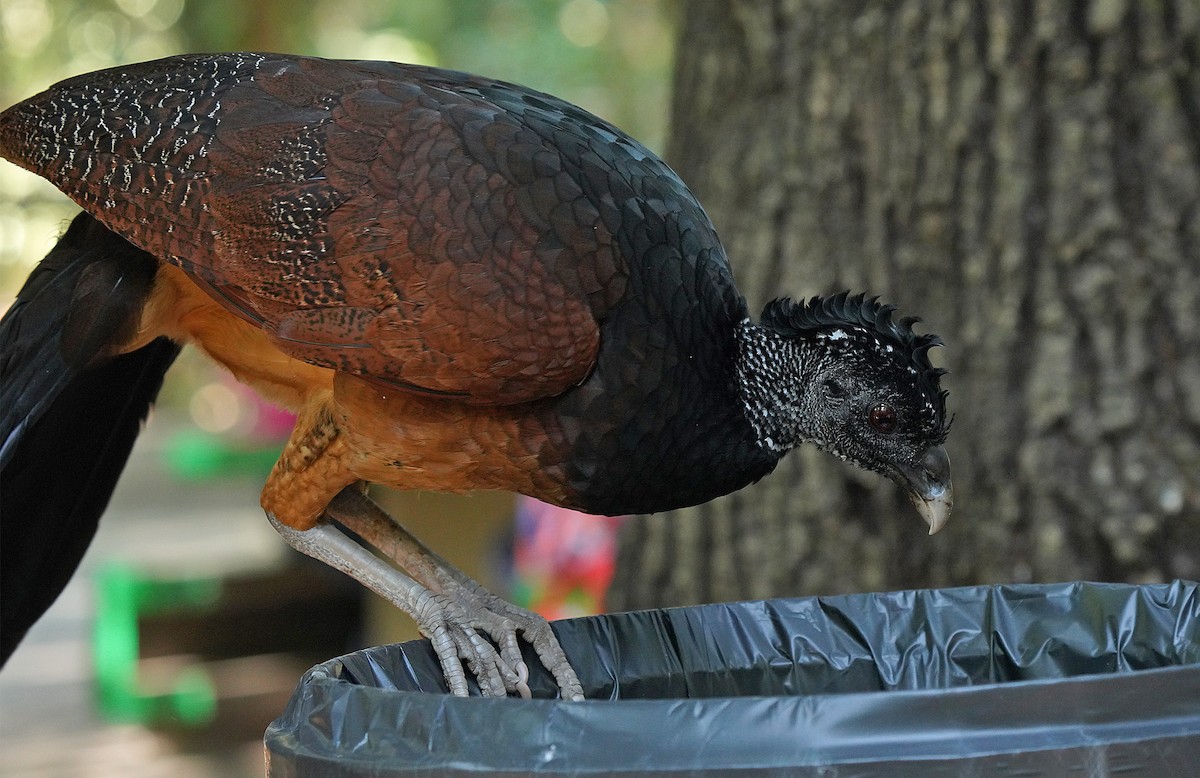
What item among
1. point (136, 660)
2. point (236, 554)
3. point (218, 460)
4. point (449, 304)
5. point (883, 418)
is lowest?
point (236, 554)

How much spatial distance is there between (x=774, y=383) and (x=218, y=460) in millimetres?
4668

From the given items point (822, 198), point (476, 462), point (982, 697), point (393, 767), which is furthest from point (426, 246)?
point (822, 198)

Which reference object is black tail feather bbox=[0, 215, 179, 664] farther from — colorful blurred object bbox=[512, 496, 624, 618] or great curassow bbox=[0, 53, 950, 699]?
colorful blurred object bbox=[512, 496, 624, 618]

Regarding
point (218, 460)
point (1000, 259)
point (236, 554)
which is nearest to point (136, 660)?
point (218, 460)

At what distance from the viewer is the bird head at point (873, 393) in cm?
222

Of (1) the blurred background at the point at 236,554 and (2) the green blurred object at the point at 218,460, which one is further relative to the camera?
(2) the green blurred object at the point at 218,460

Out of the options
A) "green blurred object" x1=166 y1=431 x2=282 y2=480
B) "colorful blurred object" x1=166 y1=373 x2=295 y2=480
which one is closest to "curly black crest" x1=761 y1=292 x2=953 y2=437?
"colorful blurred object" x1=166 y1=373 x2=295 y2=480

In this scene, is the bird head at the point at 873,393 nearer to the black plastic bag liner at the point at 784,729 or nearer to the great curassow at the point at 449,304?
the great curassow at the point at 449,304

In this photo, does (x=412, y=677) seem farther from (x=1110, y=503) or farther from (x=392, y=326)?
(x=1110, y=503)

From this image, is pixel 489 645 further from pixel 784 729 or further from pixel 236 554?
pixel 236 554

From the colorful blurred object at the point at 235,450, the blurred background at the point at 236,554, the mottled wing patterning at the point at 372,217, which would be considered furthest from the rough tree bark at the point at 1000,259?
the colorful blurred object at the point at 235,450

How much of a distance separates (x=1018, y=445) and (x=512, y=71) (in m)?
6.78

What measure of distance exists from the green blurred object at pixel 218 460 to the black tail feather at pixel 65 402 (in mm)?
3643

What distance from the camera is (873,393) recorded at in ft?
7.43
